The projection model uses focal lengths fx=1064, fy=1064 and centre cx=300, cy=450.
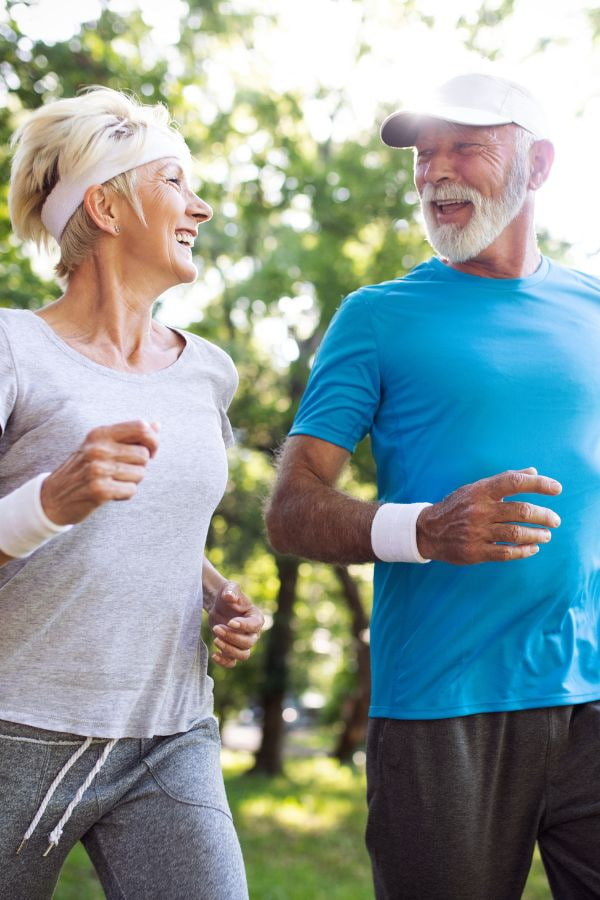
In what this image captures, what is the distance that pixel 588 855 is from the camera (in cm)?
261

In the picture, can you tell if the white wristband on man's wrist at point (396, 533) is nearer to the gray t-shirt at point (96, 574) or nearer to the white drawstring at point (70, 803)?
the gray t-shirt at point (96, 574)

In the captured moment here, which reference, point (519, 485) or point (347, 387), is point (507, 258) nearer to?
point (347, 387)

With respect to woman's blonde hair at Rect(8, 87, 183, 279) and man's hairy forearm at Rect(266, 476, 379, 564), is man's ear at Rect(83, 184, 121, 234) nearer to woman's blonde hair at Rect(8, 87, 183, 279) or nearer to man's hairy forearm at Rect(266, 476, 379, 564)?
woman's blonde hair at Rect(8, 87, 183, 279)

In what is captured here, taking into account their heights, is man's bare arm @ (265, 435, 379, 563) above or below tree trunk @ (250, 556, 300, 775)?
above

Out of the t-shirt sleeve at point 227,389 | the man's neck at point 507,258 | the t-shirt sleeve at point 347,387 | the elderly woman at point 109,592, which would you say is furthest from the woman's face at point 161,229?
the man's neck at point 507,258

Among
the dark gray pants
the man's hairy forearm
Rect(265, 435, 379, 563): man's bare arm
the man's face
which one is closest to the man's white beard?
the man's face

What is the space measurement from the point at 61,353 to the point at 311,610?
26.5 m

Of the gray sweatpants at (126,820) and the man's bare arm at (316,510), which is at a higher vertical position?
the man's bare arm at (316,510)

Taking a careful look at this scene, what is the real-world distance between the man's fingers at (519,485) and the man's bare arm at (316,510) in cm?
38

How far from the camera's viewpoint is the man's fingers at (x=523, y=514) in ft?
7.63

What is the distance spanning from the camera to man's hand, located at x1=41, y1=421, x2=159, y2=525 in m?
1.95

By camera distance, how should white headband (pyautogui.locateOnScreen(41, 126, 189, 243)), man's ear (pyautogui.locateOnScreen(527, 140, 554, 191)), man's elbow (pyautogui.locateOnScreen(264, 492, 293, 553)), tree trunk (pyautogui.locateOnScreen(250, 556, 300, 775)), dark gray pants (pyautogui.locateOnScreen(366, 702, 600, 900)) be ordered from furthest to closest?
tree trunk (pyautogui.locateOnScreen(250, 556, 300, 775)) → man's ear (pyautogui.locateOnScreen(527, 140, 554, 191)) → man's elbow (pyautogui.locateOnScreen(264, 492, 293, 553)) → white headband (pyautogui.locateOnScreen(41, 126, 189, 243)) → dark gray pants (pyautogui.locateOnScreen(366, 702, 600, 900))

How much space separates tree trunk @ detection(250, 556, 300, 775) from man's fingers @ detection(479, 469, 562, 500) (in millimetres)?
14219

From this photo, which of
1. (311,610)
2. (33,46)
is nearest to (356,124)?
(33,46)
